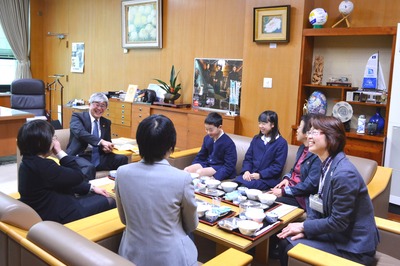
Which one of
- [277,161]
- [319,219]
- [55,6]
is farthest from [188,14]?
[319,219]

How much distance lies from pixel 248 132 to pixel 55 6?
5.64 meters

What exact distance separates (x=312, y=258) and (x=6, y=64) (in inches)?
323

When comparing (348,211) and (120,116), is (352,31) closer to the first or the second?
(348,211)

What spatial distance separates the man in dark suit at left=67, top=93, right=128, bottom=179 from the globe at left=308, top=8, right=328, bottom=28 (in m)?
2.38

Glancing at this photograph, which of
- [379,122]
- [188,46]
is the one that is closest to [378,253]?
[379,122]

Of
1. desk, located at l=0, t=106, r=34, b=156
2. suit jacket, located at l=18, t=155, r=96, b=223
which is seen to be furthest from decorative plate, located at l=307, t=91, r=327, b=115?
desk, located at l=0, t=106, r=34, b=156

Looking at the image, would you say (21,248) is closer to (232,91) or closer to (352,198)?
(352,198)

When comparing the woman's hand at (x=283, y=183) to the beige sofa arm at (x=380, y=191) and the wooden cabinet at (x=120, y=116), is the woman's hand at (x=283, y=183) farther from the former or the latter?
the wooden cabinet at (x=120, y=116)

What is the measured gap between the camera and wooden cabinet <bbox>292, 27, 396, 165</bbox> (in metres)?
3.90

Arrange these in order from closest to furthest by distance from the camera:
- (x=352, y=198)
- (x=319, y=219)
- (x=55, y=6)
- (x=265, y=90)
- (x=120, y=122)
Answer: (x=352, y=198)
(x=319, y=219)
(x=265, y=90)
(x=120, y=122)
(x=55, y=6)

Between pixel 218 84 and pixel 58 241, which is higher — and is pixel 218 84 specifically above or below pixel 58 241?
above

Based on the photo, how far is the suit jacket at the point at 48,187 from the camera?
2.06 m

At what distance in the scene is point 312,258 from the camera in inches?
68.0

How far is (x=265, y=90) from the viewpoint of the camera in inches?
185
